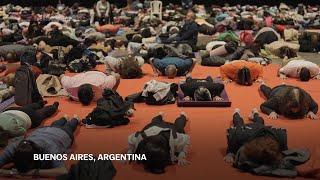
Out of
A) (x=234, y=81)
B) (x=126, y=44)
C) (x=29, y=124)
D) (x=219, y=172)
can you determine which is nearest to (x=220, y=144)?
(x=219, y=172)

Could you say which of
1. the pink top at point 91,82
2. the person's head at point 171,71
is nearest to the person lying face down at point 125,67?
the person's head at point 171,71

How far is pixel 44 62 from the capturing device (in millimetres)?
7035

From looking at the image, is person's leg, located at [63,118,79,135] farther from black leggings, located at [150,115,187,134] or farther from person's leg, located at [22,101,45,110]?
black leggings, located at [150,115,187,134]

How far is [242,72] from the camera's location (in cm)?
609

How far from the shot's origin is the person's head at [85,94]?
5301 millimetres

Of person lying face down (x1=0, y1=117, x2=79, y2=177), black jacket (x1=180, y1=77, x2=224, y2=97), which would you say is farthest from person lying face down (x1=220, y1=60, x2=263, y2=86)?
person lying face down (x1=0, y1=117, x2=79, y2=177)

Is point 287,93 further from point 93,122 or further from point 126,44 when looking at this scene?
point 126,44

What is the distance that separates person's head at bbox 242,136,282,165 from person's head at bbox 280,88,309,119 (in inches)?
40.0

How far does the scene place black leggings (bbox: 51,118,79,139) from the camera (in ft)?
14.1

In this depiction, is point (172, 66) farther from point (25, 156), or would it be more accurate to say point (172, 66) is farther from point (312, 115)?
point (25, 156)

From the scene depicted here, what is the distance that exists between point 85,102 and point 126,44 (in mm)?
4015

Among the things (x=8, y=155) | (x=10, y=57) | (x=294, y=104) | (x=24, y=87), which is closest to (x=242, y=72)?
(x=294, y=104)

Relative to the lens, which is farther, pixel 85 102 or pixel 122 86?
pixel 122 86

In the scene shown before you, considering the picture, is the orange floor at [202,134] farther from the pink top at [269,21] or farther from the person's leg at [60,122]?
the pink top at [269,21]
